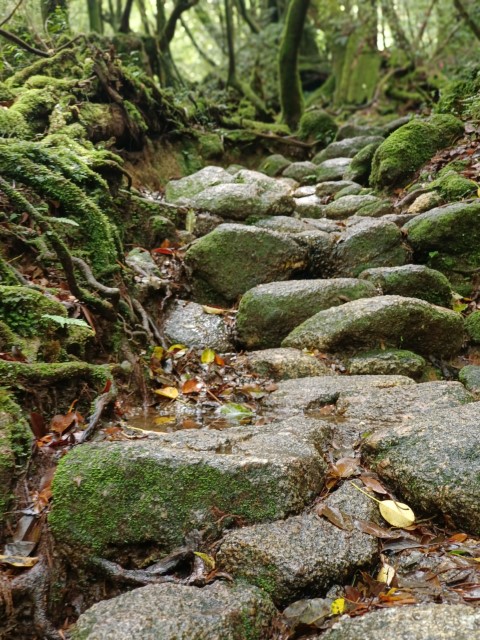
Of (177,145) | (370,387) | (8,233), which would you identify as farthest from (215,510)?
(177,145)

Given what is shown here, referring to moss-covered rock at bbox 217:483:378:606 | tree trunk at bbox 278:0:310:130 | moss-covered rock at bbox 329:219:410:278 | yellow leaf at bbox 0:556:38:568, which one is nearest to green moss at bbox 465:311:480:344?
moss-covered rock at bbox 329:219:410:278

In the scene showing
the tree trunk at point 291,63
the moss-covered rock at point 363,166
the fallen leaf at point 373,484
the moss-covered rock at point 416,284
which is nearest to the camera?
the fallen leaf at point 373,484

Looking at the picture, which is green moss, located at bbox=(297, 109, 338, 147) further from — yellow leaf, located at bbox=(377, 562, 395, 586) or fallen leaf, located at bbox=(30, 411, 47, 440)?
yellow leaf, located at bbox=(377, 562, 395, 586)

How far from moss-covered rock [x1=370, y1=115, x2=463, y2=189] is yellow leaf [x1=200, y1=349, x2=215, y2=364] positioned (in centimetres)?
569

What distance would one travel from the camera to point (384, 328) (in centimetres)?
471

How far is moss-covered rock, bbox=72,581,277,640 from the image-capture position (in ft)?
5.80

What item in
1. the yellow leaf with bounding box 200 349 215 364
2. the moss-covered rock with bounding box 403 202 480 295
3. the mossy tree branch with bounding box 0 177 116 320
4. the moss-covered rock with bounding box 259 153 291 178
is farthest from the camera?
the moss-covered rock with bounding box 259 153 291 178

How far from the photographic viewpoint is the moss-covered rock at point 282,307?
5324mm

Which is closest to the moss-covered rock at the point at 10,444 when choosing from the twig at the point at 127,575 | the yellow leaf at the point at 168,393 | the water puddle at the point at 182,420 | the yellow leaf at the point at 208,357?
the twig at the point at 127,575

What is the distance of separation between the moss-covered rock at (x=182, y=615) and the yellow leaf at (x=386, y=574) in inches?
20.6

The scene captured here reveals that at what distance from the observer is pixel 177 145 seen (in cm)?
1096

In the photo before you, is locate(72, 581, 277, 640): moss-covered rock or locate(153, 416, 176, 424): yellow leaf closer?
locate(72, 581, 277, 640): moss-covered rock

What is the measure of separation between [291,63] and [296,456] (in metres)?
13.2

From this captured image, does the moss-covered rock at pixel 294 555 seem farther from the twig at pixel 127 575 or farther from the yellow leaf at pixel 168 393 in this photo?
the yellow leaf at pixel 168 393
